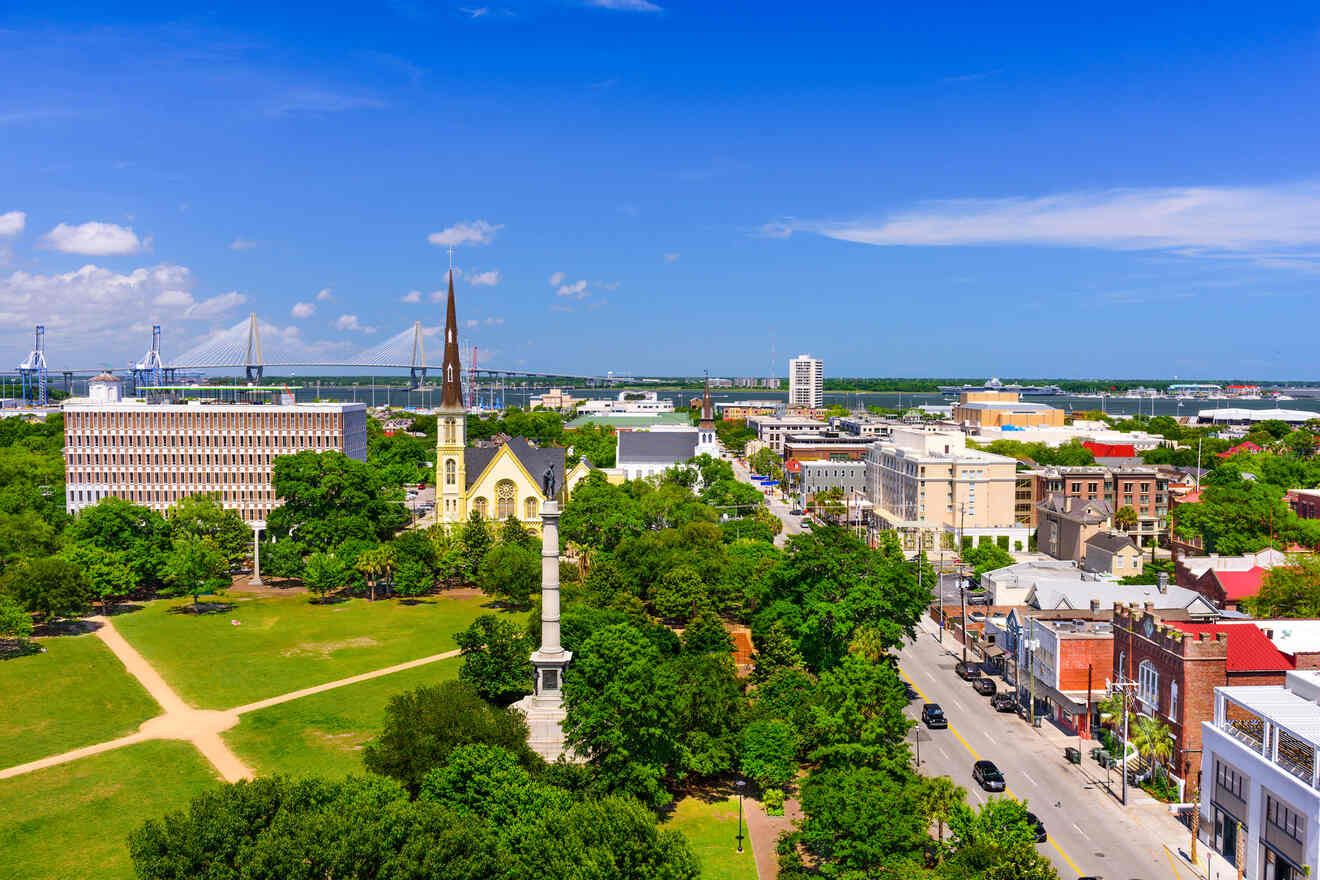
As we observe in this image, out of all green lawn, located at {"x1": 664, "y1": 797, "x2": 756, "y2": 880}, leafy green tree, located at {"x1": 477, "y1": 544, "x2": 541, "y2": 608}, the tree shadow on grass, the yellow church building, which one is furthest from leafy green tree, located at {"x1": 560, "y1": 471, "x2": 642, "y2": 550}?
green lawn, located at {"x1": 664, "y1": 797, "x2": 756, "y2": 880}

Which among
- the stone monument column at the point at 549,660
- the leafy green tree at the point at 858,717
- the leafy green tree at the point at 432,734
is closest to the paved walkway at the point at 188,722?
the leafy green tree at the point at 432,734

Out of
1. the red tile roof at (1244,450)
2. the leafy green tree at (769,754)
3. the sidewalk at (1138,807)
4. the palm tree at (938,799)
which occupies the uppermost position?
the red tile roof at (1244,450)

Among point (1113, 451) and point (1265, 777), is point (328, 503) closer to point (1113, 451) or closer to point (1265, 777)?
point (1265, 777)

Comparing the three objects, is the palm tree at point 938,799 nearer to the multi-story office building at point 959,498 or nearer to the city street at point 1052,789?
the city street at point 1052,789

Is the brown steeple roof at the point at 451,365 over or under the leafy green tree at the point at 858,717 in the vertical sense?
over

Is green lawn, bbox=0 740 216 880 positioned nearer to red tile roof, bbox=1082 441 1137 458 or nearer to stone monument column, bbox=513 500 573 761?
stone monument column, bbox=513 500 573 761

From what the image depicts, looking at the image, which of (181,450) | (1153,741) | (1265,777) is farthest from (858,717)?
(181,450)

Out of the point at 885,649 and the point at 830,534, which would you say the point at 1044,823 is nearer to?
the point at 885,649
